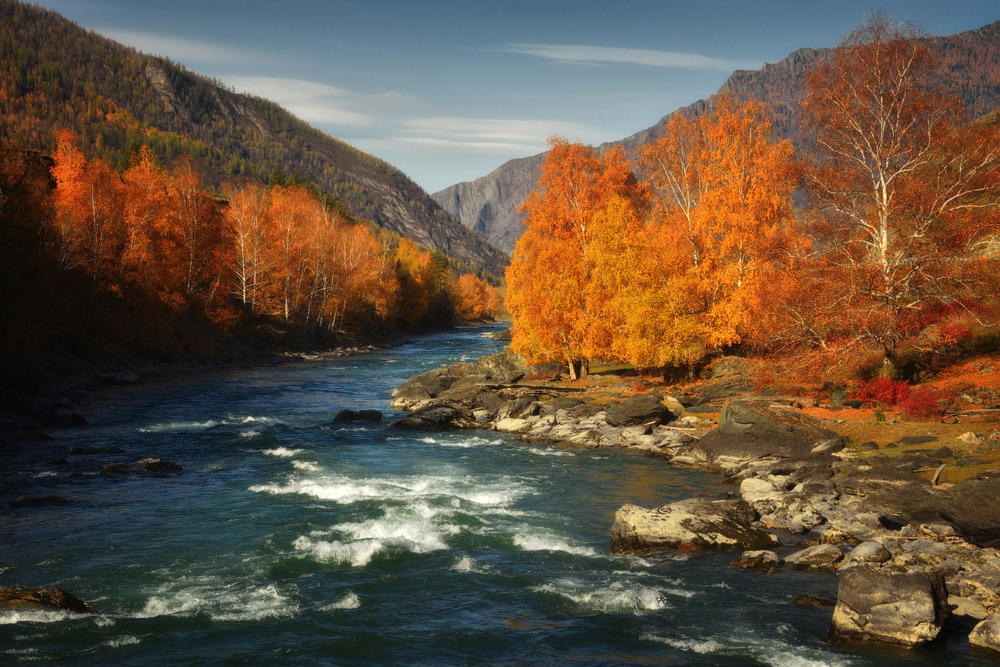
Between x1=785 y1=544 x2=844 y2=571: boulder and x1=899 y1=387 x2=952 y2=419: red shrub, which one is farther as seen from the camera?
x1=899 y1=387 x2=952 y2=419: red shrub

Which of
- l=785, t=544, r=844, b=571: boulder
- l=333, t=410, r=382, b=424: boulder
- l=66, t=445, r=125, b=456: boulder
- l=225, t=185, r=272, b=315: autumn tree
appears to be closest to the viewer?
l=785, t=544, r=844, b=571: boulder

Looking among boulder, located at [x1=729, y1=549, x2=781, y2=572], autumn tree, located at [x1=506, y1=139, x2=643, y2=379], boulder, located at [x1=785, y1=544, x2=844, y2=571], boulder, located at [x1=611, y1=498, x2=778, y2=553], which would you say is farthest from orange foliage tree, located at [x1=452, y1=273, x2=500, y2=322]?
boulder, located at [x1=785, y1=544, x2=844, y2=571]

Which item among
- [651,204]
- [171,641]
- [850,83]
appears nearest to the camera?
[171,641]

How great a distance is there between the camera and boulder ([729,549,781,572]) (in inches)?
600

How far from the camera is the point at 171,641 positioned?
1188cm

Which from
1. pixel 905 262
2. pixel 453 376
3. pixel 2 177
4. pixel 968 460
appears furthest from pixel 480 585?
pixel 2 177

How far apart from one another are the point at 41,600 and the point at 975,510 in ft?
69.9

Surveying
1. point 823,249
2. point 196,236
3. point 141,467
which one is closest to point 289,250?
point 196,236

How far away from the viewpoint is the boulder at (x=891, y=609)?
11.4m

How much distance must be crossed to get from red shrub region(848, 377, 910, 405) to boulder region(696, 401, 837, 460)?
3504 millimetres

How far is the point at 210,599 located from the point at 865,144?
29.6 m

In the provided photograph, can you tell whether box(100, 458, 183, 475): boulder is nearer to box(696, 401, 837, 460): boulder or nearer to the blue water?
the blue water

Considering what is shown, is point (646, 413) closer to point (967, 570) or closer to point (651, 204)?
point (967, 570)

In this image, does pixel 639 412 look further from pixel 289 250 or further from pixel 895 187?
pixel 289 250
